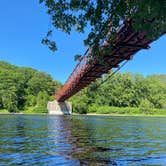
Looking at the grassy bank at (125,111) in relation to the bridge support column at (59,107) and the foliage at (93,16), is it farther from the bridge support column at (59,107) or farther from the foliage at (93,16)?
the foliage at (93,16)

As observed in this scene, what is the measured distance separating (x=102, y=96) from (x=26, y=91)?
30.8 metres

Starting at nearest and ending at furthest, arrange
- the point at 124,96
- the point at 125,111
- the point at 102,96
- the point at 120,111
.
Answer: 1. the point at 125,111
2. the point at 120,111
3. the point at 124,96
4. the point at 102,96

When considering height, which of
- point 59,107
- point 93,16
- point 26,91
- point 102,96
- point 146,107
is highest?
Result: point 26,91

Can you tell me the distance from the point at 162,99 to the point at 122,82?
52.0 ft

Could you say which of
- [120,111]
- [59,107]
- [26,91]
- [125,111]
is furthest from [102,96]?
[26,91]

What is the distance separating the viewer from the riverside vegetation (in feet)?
397

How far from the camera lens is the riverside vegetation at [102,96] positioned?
121 meters

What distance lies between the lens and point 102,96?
13012 cm

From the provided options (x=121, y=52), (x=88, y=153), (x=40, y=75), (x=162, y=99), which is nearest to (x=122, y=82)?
(x=162, y=99)

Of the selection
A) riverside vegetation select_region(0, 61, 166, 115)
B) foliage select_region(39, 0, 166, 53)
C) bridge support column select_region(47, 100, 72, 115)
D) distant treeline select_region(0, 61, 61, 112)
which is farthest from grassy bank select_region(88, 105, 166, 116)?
foliage select_region(39, 0, 166, 53)

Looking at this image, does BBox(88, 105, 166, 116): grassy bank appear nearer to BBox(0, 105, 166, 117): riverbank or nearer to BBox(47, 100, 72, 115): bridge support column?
BBox(0, 105, 166, 117): riverbank

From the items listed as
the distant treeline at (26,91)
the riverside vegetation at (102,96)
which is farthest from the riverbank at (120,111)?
the distant treeline at (26,91)

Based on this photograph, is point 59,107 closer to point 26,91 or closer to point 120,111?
point 120,111

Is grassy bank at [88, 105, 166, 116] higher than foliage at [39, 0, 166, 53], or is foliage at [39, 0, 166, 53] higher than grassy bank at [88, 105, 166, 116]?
grassy bank at [88, 105, 166, 116]
